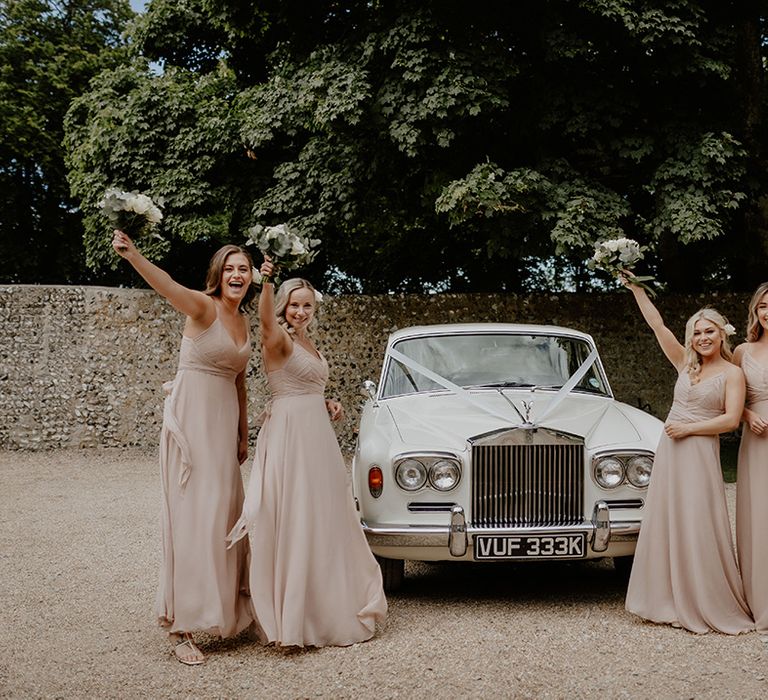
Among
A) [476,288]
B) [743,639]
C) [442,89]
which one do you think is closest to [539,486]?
[743,639]

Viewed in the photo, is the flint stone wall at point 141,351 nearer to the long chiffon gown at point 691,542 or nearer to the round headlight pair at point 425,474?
the round headlight pair at point 425,474

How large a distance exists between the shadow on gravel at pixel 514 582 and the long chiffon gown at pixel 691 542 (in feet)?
2.59

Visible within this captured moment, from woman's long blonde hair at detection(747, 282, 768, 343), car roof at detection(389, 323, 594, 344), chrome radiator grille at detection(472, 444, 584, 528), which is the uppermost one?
woman's long blonde hair at detection(747, 282, 768, 343)

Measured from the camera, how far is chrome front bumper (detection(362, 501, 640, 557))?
213 inches

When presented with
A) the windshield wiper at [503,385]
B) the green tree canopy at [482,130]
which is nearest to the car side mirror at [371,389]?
the windshield wiper at [503,385]

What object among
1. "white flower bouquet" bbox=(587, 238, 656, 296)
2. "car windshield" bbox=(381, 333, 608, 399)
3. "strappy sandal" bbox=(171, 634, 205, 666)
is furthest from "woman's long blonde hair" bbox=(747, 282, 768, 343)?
"strappy sandal" bbox=(171, 634, 205, 666)

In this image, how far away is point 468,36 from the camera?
1257 cm

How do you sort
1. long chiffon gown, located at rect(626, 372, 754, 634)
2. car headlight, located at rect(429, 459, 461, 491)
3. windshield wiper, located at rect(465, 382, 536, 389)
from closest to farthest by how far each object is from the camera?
long chiffon gown, located at rect(626, 372, 754, 634), car headlight, located at rect(429, 459, 461, 491), windshield wiper, located at rect(465, 382, 536, 389)

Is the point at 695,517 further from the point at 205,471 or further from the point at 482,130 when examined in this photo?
the point at 482,130

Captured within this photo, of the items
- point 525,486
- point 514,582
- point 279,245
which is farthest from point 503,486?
point 279,245

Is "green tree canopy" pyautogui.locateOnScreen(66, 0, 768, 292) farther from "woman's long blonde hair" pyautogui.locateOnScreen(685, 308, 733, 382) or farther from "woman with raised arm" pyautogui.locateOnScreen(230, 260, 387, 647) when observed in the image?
"woman with raised arm" pyautogui.locateOnScreen(230, 260, 387, 647)

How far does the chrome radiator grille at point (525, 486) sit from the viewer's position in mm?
5531

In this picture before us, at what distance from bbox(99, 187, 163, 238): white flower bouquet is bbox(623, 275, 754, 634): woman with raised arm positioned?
3.52 meters

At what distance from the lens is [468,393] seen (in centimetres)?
646
